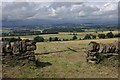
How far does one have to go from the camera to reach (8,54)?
16406 millimetres

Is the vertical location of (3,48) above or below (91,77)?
above

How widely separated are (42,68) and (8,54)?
7.59ft

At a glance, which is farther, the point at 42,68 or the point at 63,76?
the point at 42,68

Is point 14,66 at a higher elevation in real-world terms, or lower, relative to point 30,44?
lower

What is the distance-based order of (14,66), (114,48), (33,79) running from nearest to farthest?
(33,79) < (14,66) < (114,48)

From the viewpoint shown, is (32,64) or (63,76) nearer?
(63,76)

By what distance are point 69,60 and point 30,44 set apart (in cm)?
325

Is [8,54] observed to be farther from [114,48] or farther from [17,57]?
[114,48]

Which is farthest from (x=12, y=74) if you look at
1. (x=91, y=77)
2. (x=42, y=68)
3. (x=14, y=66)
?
(x=91, y=77)

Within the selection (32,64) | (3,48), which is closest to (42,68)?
(32,64)

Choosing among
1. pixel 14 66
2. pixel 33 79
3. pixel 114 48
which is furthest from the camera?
pixel 114 48

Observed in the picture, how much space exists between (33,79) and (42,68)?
2.25 meters

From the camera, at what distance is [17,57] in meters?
16.4

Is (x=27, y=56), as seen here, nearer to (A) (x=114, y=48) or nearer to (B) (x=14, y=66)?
(B) (x=14, y=66)
